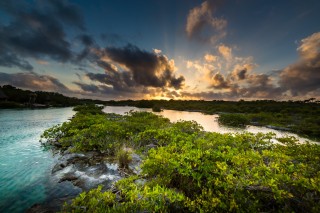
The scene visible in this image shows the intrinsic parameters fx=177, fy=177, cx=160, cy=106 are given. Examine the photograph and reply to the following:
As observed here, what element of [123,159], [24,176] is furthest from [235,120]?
[24,176]

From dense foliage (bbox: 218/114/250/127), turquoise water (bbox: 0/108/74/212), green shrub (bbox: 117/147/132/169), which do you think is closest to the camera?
turquoise water (bbox: 0/108/74/212)

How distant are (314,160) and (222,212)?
3.86m

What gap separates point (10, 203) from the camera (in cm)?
581

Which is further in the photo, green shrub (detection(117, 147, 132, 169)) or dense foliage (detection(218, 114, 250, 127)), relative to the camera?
dense foliage (detection(218, 114, 250, 127))

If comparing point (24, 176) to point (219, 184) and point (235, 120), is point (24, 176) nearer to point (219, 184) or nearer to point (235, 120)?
point (219, 184)

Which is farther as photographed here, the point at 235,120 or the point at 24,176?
the point at 235,120

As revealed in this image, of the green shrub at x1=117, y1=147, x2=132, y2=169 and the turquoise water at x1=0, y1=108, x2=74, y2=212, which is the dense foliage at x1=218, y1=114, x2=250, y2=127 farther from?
the turquoise water at x1=0, y1=108, x2=74, y2=212

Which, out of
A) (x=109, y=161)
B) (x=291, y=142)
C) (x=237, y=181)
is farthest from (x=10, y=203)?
(x=291, y=142)

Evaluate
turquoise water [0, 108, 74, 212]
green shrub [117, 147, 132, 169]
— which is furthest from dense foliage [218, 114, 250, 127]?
turquoise water [0, 108, 74, 212]

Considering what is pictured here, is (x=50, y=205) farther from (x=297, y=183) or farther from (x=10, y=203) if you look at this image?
(x=297, y=183)

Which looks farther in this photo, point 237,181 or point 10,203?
point 10,203

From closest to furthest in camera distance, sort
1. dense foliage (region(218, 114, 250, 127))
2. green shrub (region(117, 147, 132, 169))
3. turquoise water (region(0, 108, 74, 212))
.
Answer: turquoise water (region(0, 108, 74, 212)) < green shrub (region(117, 147, 132, 169)) < dense foliage (region(218, 114, 250, 127))

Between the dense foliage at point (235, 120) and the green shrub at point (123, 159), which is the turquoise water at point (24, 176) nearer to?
the green shrub at point (123, 159)

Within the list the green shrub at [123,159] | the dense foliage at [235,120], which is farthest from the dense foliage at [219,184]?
the dense foliage at [235,120]
